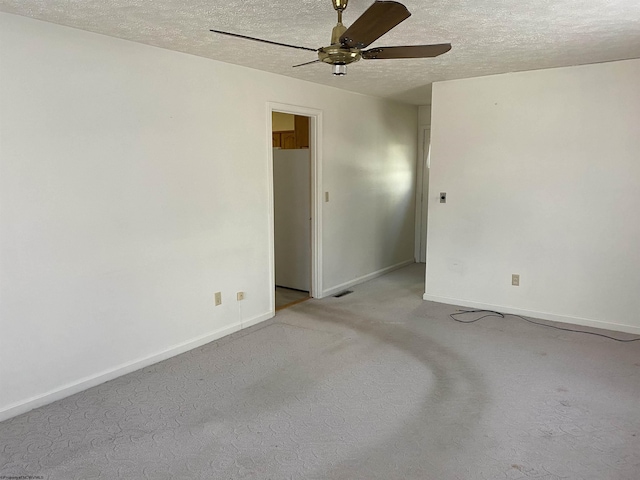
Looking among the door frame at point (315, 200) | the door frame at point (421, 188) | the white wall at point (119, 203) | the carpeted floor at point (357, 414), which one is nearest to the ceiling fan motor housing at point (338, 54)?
the white wall at point (119, 203)

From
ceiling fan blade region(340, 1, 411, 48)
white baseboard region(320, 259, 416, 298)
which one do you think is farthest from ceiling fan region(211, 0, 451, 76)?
white baseboard region(320, 259, 416, 298)

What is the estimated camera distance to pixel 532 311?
4.39m

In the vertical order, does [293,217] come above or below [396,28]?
below

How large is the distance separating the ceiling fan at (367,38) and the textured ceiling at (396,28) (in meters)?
0.24

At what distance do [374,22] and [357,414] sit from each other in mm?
2079

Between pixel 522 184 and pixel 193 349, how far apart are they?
3344 millimetres

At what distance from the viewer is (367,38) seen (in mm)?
2051

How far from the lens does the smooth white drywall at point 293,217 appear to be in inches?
202

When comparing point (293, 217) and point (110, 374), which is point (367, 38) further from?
point (293, 217)

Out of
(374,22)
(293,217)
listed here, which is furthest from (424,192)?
(374,22)

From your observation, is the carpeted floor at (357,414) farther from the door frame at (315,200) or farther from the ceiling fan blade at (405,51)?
the ceiling fan blade at (405,51)

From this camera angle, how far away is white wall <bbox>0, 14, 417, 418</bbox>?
2605 mm

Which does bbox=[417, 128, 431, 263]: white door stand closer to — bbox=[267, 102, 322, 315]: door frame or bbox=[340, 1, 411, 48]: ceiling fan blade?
bbox=[267, 102, 322, 315]: door frame

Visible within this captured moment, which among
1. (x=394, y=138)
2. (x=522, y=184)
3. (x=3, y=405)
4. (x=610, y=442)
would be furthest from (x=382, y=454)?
(x=394, y=138)
